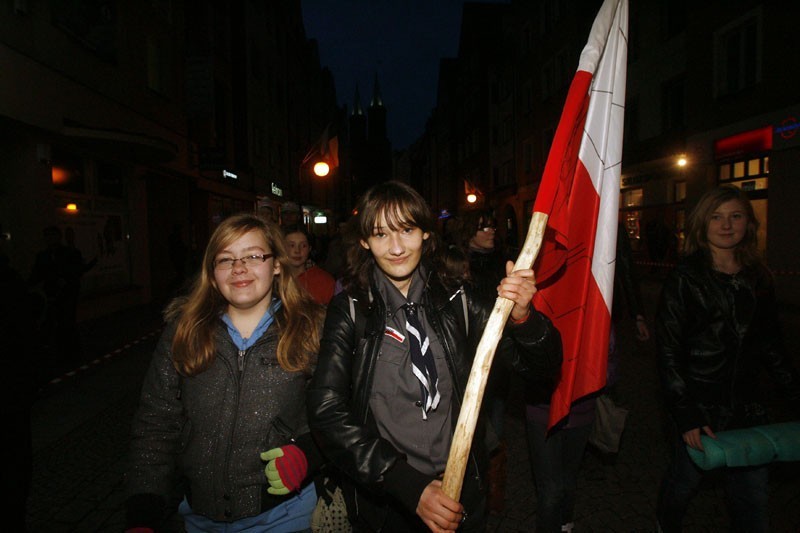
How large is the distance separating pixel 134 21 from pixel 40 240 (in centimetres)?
661

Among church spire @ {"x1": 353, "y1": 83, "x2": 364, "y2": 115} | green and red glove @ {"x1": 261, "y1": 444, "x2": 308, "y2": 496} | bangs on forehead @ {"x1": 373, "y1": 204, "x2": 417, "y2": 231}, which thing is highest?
church spire @ {"x1": 353, "y1": 83, "x2": 364, "y2": 115}

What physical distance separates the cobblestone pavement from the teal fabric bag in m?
1.13

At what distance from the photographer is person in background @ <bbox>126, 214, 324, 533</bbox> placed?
186cm

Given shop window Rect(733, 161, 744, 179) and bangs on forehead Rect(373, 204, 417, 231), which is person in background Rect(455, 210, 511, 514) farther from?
shop window Rect(733, 161, 744, 179)

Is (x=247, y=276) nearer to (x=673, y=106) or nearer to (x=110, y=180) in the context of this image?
(x=110, y=180)

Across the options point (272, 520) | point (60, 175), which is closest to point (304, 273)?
point (272, 520)

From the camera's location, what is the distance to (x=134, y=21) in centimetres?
1171

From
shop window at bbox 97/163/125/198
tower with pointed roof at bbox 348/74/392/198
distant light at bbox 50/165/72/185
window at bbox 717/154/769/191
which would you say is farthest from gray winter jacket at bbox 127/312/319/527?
tower with pointed roof at bbox 348/74/392/198

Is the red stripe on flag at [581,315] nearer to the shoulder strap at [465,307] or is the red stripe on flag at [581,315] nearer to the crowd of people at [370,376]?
the crowd of people at [370,376]

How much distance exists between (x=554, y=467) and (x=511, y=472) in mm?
1437

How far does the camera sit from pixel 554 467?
2533 millimetres

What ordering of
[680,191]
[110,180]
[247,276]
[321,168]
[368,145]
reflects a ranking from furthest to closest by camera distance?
[368,145]
[680,191]
[321,168]
[110,180]
[247,276]

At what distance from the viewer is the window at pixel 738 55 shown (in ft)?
35.6

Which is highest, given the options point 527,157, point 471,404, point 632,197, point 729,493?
point 527,157
